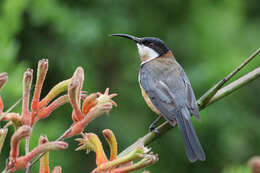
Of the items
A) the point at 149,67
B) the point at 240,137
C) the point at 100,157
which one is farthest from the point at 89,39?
the point at 100,157

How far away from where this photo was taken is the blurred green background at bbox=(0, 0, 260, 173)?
471 centimetres

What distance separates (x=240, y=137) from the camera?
4.94 m

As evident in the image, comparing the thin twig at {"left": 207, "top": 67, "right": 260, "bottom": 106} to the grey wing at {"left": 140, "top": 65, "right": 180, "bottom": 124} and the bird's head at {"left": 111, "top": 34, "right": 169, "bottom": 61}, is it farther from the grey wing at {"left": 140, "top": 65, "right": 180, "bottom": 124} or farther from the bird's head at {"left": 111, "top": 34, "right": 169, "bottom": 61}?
the bird's head at {"left": 111, "top": 34, "right": 169, "bottom": 61}

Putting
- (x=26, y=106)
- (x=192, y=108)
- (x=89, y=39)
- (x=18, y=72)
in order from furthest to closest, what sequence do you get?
(x=89, y=39), (x=18, y=72), (x=192, y=108), (x=26, y=106)

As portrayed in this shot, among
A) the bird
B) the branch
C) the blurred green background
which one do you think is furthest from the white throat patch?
the branch

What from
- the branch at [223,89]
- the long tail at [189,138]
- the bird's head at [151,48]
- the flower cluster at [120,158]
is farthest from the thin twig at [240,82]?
the bird's head at [151,48]

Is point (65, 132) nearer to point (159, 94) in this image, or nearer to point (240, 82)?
point (240, 82)

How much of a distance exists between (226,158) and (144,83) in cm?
188

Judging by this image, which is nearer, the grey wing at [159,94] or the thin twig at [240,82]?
the thin twig at [240,82]

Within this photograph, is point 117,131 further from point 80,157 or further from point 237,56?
point 237,56

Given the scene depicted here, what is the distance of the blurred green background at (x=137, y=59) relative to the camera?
4.71 m

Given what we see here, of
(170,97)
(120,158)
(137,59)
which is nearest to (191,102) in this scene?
(170,97)

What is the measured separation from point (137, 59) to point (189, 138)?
8.44 ft

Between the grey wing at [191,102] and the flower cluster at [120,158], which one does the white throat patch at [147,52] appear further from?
the flower cluster at [120,158]
